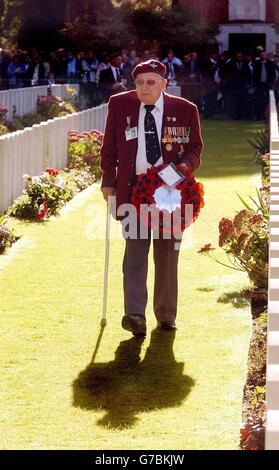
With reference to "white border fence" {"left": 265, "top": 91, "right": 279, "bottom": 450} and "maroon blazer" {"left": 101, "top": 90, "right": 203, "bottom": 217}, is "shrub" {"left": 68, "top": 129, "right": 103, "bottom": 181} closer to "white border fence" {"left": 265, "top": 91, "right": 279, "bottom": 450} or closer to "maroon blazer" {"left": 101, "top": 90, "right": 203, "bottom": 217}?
"maroon blazer" {"left": 101, "top": 90, "right": 203, "bottom": 217}

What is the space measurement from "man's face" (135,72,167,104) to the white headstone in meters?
43.3

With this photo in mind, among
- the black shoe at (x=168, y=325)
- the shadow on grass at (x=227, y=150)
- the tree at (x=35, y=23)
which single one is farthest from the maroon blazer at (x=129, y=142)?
the tree at (x=35, y=23)

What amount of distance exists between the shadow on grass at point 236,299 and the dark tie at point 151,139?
1681mm

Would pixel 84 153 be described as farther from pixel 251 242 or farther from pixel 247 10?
pixel 247 10

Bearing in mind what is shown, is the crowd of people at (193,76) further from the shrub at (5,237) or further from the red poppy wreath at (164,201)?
the red poppy wreath at (164,201)

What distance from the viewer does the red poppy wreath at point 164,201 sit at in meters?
8.12

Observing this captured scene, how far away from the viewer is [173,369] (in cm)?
769

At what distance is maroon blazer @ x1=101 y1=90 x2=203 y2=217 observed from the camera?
27.3ft

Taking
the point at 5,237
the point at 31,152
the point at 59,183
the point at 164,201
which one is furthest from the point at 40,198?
the point at 164,201

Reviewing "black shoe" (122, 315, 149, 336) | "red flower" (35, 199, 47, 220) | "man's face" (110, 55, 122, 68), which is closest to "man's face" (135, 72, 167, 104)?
Answer: "black shoe" (122, 315, 149, 336)

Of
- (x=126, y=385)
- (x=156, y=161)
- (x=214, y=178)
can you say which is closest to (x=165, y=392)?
(x=126, y=385)
